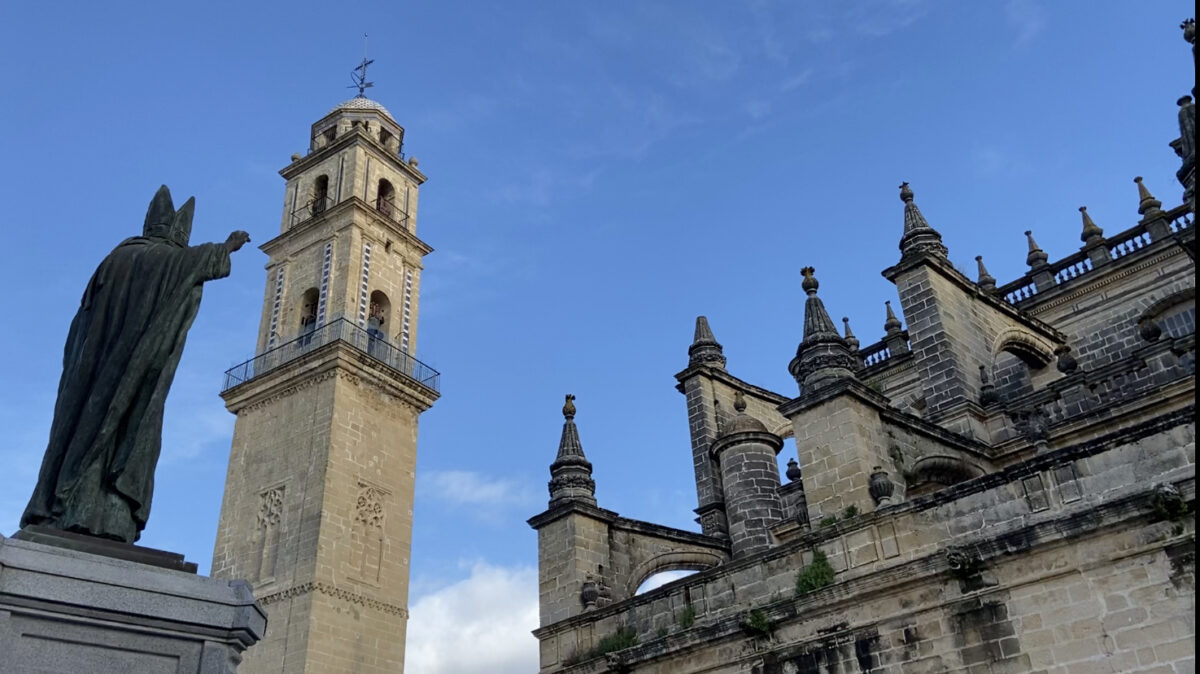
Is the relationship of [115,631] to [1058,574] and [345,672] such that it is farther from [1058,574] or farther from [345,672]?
[345,672]

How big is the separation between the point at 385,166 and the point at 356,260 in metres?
4.90

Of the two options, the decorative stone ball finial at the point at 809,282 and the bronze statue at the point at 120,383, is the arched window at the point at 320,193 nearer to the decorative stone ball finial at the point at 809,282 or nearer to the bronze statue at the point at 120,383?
the decorative stone ball finial at the point at 809,282

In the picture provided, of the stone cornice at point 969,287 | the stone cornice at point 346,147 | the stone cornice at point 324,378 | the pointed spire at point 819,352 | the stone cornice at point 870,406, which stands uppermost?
the stone cornice at point 346,147

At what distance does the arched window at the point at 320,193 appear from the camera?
32.3m

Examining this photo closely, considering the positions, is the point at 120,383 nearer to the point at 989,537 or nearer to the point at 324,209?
the point at 989,537

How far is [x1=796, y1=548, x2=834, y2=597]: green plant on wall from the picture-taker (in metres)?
12.3

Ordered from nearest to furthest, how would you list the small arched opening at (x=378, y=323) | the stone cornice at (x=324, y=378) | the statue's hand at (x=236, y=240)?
the statue's hand at (x=236, y=240) < the stone cornice at (x=324, y=378) < the small arched opening at (x=378, y=323)

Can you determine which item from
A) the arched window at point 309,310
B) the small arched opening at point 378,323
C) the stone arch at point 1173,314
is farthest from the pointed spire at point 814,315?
the arched window at point 309,310

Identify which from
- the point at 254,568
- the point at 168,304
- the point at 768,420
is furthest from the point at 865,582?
the point at 254,568

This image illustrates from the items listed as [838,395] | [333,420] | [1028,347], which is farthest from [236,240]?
[333,420]

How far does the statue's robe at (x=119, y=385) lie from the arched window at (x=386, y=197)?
25256mm

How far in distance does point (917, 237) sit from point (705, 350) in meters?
5.79

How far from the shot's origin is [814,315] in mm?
15344

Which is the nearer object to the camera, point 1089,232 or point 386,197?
point 1089,232
